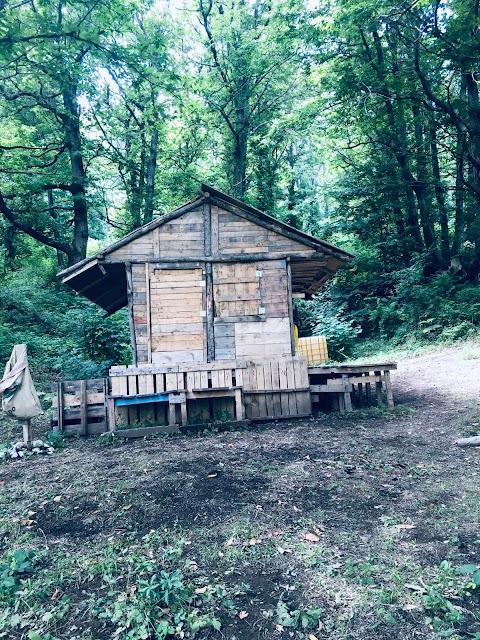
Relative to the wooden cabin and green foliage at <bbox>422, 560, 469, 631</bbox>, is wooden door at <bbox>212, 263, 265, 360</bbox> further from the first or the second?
green foliage at <bbox>422, 560, 469, 631</bbox>

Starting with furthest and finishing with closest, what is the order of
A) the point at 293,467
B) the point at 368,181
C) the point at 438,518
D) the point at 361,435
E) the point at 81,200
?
the point at 368,181 → the point at 81,200 → the point at 361,435 → the point at 293,467 → the point at 438,518

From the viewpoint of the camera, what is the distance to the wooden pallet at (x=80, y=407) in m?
9.13

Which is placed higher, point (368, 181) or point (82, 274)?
point (368, 181)

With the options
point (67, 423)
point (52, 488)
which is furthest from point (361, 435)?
point (67, 423)

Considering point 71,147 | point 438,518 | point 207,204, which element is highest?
point 71,147

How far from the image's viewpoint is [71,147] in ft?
61.9

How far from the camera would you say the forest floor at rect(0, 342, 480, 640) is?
318 cm

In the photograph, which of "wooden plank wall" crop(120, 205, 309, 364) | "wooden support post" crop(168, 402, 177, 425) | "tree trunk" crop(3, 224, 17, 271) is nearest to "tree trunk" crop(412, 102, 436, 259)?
"wooden plank wall" crop(120, 205, 309, 364)

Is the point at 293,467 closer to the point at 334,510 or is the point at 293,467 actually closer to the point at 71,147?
the point at 334,510

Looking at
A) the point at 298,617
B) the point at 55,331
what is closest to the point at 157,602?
the point at 298,617

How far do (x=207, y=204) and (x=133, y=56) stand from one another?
4158 millimetres

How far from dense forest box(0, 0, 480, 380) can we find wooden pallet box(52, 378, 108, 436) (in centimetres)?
257

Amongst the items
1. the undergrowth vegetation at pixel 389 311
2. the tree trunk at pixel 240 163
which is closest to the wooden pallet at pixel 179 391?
the undergrowth vegetation at pixel 389 311

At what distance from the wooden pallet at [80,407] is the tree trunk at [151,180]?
14.6 m
